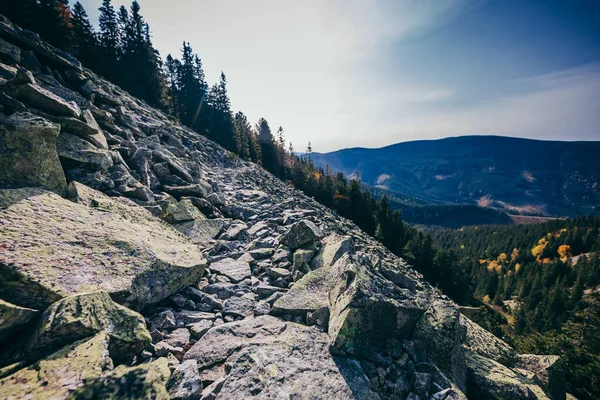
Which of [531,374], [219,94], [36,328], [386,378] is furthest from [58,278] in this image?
[219,94]

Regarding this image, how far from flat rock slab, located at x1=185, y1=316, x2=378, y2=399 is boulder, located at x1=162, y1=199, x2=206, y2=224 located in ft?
22.8

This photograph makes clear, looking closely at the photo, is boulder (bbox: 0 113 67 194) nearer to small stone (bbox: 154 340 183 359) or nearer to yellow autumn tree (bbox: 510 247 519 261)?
small stone (bbox: 154 340 183 359)

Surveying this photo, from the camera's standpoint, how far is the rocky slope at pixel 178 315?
375cm

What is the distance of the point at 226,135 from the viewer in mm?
62844

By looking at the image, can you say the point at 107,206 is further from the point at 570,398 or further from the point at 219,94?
the point at 219,94

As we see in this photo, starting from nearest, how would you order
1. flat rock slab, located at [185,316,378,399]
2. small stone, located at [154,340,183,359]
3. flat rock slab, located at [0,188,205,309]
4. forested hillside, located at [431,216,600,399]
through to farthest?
Answer: flat rock slab, located at [185,316,378,399]
flat rock slab, located at [0,188,205,309]
small stone, located at [154,340,183,359]
forested hillside, located at [431,216,600,399]

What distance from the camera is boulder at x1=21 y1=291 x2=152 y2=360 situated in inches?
144

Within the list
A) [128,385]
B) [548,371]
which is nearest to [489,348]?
[548,371]

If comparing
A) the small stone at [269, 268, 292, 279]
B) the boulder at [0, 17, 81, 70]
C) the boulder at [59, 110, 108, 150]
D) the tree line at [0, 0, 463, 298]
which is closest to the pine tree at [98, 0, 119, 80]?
the tree line at [0, 0, 463, 298]

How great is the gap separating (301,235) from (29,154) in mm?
8780

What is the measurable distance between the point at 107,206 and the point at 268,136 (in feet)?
246

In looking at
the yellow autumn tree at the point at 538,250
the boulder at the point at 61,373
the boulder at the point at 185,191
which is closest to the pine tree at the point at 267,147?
the boulder at the point at 185,191

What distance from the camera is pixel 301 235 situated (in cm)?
991

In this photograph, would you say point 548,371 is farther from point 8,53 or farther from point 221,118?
point 221,118
